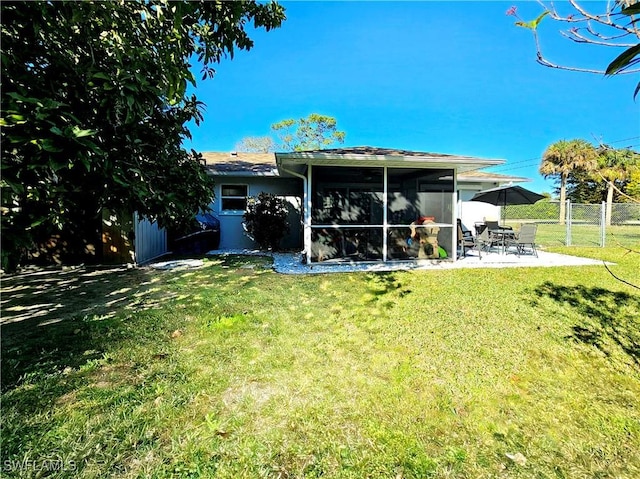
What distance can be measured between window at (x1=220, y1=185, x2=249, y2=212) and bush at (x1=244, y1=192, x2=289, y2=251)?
2.52ft

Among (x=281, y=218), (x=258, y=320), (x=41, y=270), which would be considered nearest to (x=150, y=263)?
(x=41, y=270)

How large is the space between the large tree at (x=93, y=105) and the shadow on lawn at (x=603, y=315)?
17.2 ft

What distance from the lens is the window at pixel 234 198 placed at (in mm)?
12172

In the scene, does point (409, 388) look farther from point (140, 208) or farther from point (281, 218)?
point (281, 218)

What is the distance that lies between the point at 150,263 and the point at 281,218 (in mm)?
4338

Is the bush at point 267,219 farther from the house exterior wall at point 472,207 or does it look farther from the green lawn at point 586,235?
the green lawn at point 586,235

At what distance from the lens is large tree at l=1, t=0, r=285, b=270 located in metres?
2.01

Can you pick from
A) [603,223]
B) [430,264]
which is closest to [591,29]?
[430,264]

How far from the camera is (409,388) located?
2.82 metres

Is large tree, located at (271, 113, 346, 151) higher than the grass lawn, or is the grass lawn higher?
large tree, located at (271, 113, 346, 151)

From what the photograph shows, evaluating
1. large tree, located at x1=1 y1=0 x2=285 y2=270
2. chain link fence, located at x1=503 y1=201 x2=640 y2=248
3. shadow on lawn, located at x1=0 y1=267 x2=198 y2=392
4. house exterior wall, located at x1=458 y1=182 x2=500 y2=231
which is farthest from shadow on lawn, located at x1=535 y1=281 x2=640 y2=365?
house exterior wall, located at x1=458 y1=182 x2=500 y2=231

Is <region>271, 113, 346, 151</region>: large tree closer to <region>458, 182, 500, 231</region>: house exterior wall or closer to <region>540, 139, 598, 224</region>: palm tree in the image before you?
<region>540, 139, 598, 224</region>: palm tree

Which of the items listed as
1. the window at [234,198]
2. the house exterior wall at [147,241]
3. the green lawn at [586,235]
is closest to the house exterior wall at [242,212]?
the window at [234,198]

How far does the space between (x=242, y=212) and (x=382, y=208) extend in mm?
5929
